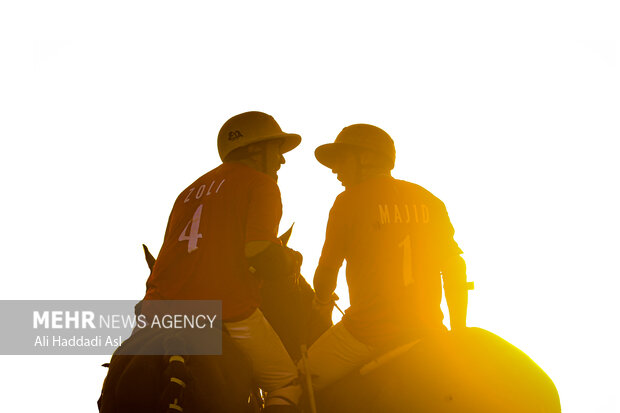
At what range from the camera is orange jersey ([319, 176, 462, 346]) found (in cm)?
669

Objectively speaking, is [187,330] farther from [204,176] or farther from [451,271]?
[451,271]

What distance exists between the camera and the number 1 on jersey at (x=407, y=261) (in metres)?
6.79

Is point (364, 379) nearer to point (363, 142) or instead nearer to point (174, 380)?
point (174, 380)

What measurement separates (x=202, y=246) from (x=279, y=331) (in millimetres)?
1420

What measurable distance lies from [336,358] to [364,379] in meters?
0.33

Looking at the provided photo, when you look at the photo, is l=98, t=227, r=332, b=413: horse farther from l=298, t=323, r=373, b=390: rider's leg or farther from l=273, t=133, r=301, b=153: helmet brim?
l=273, t=133, r=301, b=153: helmet brim

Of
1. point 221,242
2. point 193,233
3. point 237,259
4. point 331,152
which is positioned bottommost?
point 237,259

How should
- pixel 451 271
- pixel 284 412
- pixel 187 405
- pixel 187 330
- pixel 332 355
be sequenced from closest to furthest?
pixel 187 405 < pixel 187 330 < pixel 284 412 < pixel 332 355 < pixel 451 271

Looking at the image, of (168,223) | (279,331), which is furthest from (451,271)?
(168,223)

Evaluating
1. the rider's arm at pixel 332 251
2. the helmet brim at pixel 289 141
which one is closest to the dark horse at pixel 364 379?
the rider's arm at pixel 332 251

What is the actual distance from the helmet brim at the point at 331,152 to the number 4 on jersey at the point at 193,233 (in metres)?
1.90

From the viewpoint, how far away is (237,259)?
6152mm

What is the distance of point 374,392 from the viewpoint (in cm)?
659

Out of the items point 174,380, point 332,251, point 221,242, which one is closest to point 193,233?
point 221,242
